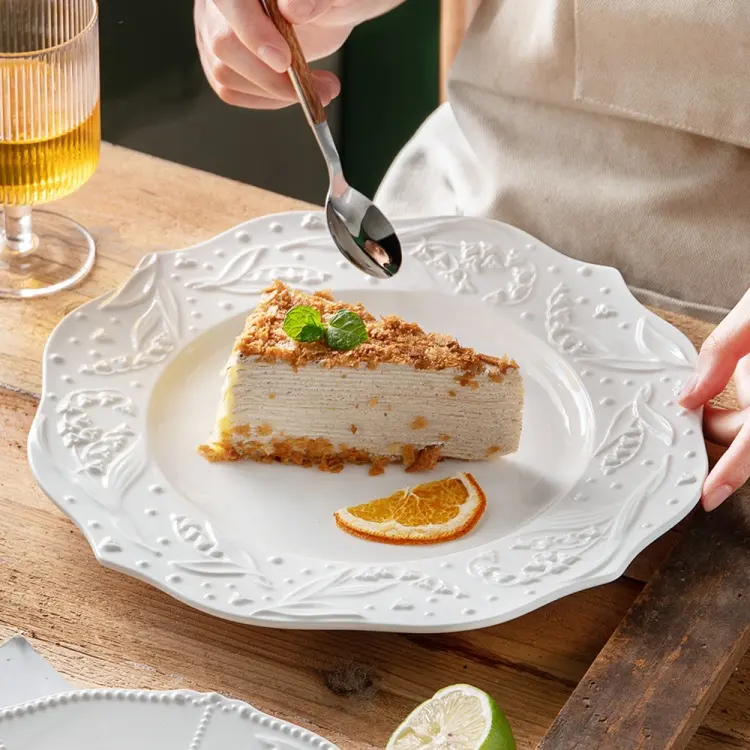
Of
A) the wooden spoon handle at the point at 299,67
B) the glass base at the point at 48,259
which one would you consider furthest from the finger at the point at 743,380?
the glass base at the point at 48,259

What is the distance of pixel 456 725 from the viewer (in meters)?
1.06

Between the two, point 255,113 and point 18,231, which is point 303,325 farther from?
point 255,113

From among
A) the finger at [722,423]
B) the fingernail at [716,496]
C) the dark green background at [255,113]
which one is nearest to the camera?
the fingernail at [716,496]

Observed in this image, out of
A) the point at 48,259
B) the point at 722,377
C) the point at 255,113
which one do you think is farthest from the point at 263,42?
the point at 255,113

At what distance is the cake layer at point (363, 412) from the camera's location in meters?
1.56

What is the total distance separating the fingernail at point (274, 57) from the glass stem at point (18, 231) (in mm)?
469

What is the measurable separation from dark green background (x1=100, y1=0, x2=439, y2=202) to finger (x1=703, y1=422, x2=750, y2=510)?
193 cm

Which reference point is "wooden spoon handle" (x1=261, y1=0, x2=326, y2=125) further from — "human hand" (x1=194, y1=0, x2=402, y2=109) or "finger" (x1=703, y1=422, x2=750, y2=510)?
"finger" (x1=703, y1=422, x2=750, y2=510)

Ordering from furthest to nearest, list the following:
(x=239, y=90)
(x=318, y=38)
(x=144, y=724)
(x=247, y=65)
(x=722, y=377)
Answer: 1. (x=318, y=38)
2. (x=239, y=90)
3. (x=247, y=65)
4. (x=722, y=377)
5. (x=144, y=724)

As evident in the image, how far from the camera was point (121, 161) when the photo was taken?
2.00 m

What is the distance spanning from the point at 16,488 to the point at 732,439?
36.3 inches

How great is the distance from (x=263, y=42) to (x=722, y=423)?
2.65 feet

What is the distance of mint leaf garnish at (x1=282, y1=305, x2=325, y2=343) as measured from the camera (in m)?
1.56

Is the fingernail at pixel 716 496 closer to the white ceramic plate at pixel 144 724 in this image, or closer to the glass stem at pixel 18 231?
the white ceramic plate at pixel 144 724
